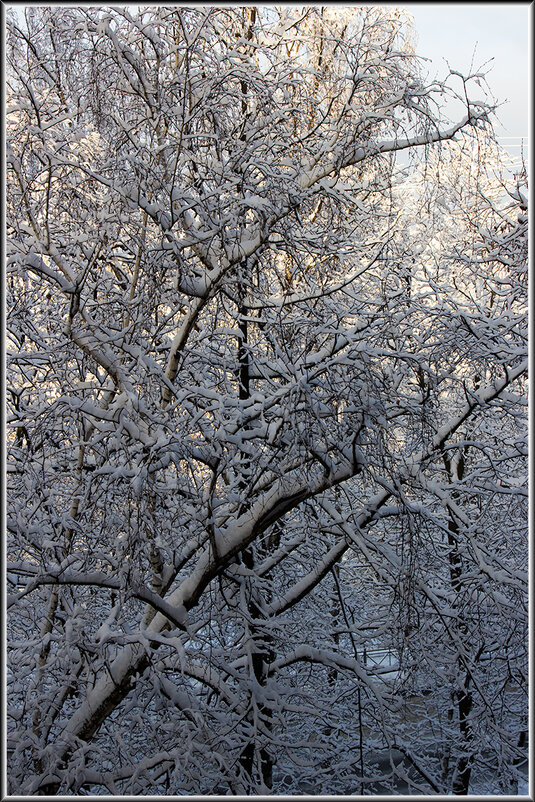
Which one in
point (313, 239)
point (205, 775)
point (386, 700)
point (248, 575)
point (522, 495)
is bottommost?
point (205, 775)

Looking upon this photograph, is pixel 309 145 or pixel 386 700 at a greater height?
pixel 309 145

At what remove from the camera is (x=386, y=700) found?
5457 millimetres

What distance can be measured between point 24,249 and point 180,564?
7.42 ft

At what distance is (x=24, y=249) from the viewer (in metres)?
4.43

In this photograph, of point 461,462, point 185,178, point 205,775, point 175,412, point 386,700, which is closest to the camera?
point 205,775

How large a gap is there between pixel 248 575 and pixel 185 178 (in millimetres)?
2775

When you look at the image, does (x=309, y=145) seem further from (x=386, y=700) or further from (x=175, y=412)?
(x=386, y=700)

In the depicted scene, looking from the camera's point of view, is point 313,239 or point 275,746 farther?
point 313,239

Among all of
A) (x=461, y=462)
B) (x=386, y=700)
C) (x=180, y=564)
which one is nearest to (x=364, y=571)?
(x=461, y=462)

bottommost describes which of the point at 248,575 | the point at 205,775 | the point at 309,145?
→ the point at 205,775

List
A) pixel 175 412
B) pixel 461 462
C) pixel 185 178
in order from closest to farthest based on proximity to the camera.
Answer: pixel 175 412
pixel 185 178
pixel 461 462

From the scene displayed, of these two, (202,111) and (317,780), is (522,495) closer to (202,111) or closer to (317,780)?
(317,780)

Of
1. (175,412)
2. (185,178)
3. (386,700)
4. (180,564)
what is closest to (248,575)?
(180,564)

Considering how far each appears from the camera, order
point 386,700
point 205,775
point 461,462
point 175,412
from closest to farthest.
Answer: point 205,775, point 175,412, point 386,700, point 461,462
